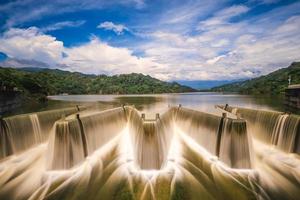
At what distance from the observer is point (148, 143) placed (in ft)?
49.8

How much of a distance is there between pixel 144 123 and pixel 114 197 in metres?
5.22

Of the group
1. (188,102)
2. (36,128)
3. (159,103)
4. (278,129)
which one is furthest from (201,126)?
(188,102)

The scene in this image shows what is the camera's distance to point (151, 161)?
15094mm

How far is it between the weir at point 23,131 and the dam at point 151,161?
0.07 meters

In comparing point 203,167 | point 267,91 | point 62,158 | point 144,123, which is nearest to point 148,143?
point 144,123

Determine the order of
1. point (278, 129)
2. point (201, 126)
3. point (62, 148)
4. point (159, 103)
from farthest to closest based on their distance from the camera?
point (159, 103)
point (201, 126)
point (278, 129)
point (62, 148)

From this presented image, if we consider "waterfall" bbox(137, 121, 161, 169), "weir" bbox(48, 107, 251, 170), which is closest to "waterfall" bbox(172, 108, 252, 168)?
"weir" bbox(48, 107, 251, 170)

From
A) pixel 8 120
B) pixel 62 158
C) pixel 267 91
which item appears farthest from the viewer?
pixel 267 91

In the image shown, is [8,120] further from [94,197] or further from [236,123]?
[236,123]

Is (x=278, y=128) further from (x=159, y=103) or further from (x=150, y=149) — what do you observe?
(x=159, y=103)

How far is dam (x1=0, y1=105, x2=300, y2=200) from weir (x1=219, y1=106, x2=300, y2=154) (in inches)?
2.9

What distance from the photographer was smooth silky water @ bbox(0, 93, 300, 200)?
1245 centimetres

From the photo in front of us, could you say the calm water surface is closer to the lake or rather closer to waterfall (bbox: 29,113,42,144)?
the lake

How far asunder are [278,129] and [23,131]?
20.9 m
